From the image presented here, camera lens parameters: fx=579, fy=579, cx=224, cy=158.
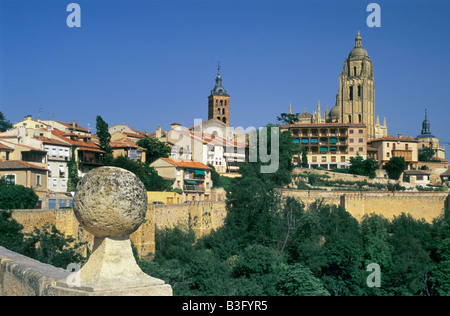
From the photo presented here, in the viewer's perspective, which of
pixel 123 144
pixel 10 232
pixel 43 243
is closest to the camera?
pixel 10 232

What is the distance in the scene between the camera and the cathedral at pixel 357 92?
295 feet

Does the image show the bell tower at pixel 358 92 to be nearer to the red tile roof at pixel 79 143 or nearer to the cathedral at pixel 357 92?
the cathedral at pixel 357 92

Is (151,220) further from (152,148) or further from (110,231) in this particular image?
(110,231)

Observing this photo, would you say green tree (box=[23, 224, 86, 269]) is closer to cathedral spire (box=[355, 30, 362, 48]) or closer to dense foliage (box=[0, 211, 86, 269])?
dense foliage (box=[0, 211, 86, 269])

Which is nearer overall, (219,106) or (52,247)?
(52,247)

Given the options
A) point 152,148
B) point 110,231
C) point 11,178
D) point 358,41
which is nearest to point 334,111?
point 358,41

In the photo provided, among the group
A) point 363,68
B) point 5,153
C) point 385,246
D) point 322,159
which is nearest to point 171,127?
point 322,159

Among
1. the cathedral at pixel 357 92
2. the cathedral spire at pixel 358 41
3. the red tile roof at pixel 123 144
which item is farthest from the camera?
the cathedral spire at pixel 358 41

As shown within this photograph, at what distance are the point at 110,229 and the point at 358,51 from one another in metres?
92.1

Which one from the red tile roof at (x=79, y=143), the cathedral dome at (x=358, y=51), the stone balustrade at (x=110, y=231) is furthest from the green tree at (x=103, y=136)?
the cathedral dome at (x=358, y=51)

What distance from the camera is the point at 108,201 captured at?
542cm
